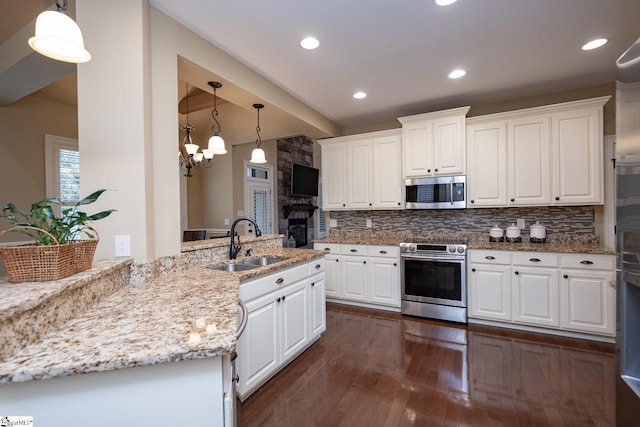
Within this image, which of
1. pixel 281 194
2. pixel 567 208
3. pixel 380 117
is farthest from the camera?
pixel 281 194

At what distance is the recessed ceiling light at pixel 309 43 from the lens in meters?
2.24

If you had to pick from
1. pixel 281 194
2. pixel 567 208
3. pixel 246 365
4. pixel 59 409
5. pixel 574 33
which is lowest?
pixel 246 365

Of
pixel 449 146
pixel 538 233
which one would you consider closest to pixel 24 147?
pixel 449 146

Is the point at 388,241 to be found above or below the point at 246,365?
above

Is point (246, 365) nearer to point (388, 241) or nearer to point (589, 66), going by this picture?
point (388, 241)

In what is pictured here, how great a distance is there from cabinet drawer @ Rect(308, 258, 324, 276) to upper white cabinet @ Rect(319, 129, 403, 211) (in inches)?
60.9

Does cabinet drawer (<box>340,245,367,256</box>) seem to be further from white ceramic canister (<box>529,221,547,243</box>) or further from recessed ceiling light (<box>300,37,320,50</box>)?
recessed ceiling light (<box>300,37,320,50</box>)

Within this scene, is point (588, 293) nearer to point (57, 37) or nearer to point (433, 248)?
point (433, 248)

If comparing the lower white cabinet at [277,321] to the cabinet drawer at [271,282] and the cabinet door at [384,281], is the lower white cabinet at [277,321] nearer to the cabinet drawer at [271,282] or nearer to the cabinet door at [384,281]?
the cabinet drawer at [271,282]

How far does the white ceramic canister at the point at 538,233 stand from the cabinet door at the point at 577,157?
1.09 ft

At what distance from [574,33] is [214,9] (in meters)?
2.71

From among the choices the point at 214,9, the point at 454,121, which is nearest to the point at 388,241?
the point at 454,121

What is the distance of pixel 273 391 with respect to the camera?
2.01m

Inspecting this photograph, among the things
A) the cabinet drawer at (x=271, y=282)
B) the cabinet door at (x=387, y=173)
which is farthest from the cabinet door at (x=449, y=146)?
the cabinet drawer at (x=271, y=282)
